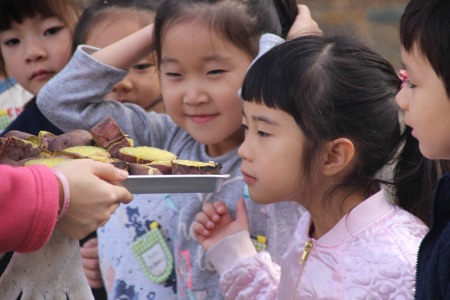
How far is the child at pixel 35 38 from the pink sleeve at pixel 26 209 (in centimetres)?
168

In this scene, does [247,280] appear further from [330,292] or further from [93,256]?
[93,256]

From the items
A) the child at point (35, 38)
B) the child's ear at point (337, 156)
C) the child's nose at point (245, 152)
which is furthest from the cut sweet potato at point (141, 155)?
the child at point (35, 38)

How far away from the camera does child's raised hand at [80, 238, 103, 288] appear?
10.2ft

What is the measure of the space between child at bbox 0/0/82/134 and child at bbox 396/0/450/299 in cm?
185

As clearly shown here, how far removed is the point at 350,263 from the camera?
6.92 feet

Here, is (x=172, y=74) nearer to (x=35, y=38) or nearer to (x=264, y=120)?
(x=264, y=120)

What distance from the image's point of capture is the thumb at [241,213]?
2.59 metres

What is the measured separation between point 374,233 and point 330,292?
18 centimetres

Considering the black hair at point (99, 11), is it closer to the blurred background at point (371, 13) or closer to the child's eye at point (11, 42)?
the child's eye at point (11, 42)

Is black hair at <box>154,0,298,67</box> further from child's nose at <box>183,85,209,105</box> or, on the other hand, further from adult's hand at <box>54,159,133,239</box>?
adult's hand at <box>54,159,133,239</box>

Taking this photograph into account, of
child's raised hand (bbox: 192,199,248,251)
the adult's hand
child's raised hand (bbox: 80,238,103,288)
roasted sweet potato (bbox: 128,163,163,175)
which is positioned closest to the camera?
the adult's hand

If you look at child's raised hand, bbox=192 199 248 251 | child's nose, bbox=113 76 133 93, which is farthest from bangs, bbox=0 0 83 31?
child's raised hand, bbox=192 199 248 251

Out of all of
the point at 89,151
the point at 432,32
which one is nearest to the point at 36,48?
the point at 89,151

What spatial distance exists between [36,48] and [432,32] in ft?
6.40
